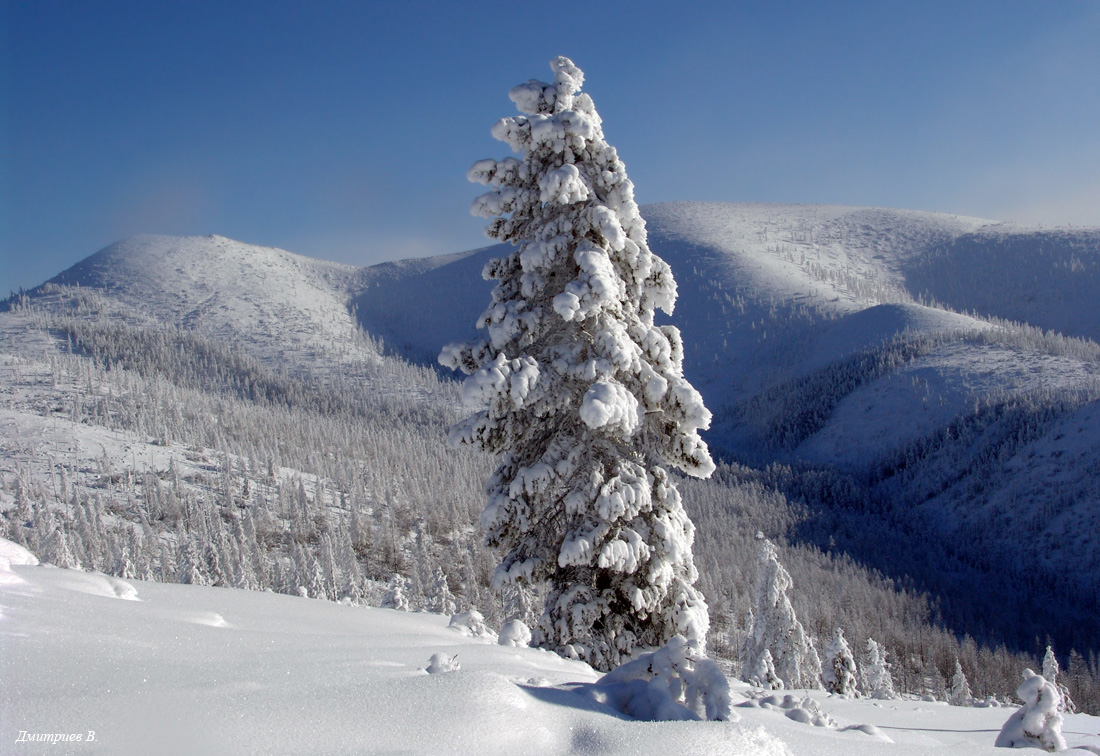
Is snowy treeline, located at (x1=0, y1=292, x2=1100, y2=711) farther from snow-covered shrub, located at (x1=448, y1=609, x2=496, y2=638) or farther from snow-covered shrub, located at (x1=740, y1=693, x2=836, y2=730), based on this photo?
snow-covered shrub, located at (x1=740, y1=693, x2=836, y2=730)

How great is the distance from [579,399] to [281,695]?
8.71 m

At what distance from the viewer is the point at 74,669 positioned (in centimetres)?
461

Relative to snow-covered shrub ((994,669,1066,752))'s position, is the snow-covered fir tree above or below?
below

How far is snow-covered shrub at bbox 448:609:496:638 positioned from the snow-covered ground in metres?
1.76

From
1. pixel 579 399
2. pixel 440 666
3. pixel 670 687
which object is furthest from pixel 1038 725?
pixel 579 399

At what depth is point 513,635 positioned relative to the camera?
363 inches

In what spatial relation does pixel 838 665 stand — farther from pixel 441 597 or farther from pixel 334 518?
pixel 334 518

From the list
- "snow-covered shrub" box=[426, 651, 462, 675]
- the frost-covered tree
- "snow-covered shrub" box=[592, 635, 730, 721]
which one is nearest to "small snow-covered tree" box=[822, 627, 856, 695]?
the frost-covered tree

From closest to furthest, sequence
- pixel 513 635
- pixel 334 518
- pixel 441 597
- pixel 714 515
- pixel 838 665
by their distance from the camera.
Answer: pixel 513 635
pixel 838 665
pixel 441 597
pixel 334 518
pixel 714 515

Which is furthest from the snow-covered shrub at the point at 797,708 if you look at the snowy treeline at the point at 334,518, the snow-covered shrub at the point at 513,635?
the snowy treeline at the point at 334,518

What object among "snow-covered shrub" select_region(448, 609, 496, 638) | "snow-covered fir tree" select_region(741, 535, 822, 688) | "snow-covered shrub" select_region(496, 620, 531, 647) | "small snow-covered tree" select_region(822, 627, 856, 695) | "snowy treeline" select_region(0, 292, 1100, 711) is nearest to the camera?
"snow-covered shrub" select_region(496, 620, 531, 647)

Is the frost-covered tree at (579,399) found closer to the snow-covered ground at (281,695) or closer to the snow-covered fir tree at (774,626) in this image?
the snow-covered ground at (281,695)

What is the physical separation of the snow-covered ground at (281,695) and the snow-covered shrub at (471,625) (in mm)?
1757

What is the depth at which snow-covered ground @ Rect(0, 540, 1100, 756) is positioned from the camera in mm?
4125
